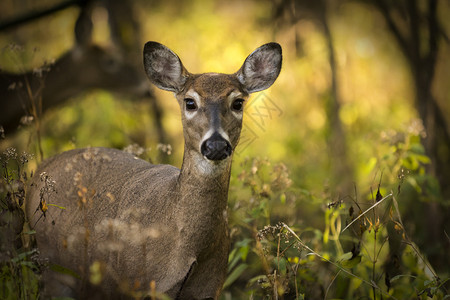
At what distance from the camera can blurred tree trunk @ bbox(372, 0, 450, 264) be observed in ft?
22.2

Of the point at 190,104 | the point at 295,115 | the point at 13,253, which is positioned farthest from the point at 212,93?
the point at 295,115

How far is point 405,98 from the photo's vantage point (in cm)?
1223

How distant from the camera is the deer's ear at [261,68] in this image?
4137mm

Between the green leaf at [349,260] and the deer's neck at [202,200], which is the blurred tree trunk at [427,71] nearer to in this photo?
the green leaf at [349,260]

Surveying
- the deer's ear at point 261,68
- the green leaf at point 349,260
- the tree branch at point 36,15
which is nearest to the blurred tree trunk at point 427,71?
the green leaf at point 349,260

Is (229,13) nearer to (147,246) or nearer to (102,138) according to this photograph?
(102,138)

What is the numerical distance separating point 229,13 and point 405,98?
4.82 metres

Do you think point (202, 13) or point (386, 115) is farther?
point (202, 13)

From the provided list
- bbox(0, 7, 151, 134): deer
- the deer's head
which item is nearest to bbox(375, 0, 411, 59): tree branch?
the deer's head

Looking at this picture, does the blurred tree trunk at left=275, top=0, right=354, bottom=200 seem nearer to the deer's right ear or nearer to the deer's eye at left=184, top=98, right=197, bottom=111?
the deer's right ear

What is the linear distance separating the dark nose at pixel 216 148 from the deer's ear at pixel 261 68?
2.65ft

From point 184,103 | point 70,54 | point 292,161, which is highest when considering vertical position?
point 70,54

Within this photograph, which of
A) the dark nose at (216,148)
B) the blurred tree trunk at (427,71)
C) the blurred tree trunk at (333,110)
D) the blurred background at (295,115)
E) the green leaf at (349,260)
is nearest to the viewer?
the dark nose at (216,148)

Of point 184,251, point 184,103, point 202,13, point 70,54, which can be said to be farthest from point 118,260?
point 202,13
